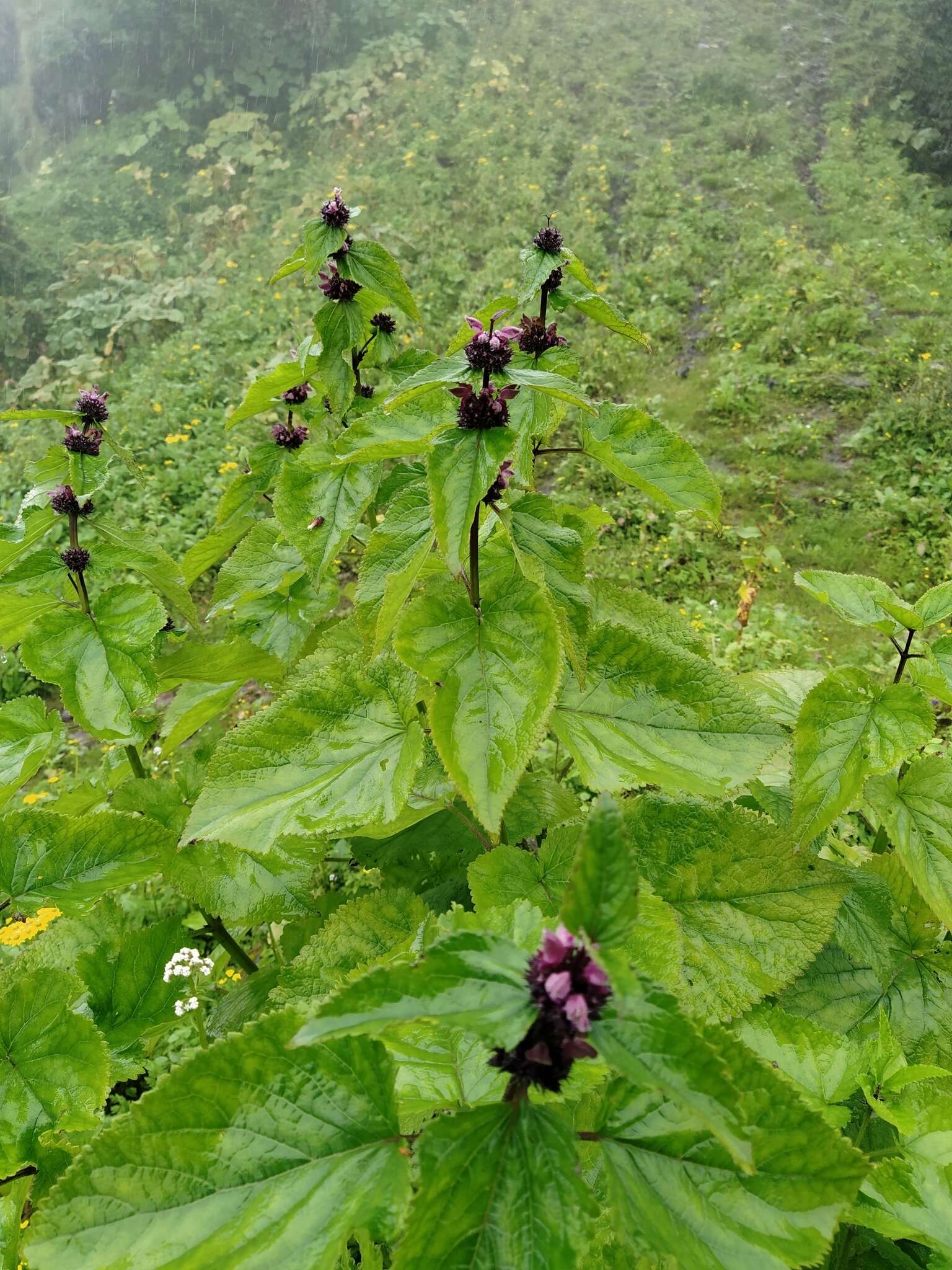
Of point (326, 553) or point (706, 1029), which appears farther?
point (326, 553)

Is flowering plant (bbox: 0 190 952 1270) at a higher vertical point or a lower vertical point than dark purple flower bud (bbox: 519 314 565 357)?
lower

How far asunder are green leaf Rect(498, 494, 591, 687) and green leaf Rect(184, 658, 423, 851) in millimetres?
283

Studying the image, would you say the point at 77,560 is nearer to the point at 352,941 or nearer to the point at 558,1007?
the point at 352,941

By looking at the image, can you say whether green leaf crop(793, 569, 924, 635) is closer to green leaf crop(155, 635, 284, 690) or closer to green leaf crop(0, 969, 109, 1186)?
green leaf crop(155, 635, 284, 690)

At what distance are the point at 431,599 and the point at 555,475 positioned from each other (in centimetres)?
543

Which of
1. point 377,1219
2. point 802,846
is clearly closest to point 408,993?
point 377,1219

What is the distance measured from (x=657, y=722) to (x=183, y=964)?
4.02ft

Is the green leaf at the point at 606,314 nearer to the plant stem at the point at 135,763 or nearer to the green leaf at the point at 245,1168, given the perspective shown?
the green leaf at the point at 245,1168

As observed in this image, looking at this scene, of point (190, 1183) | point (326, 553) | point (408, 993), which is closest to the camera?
point (408, 993)

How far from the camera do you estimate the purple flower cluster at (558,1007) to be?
2.22ft

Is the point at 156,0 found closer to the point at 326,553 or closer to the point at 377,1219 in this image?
the point at 326,553

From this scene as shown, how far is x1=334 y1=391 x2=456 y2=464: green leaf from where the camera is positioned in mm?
1062

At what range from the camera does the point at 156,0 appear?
14.9 meters

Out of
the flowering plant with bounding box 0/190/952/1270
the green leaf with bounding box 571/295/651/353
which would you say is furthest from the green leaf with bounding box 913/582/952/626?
the green leaf with bounding box 571/295/651/353
